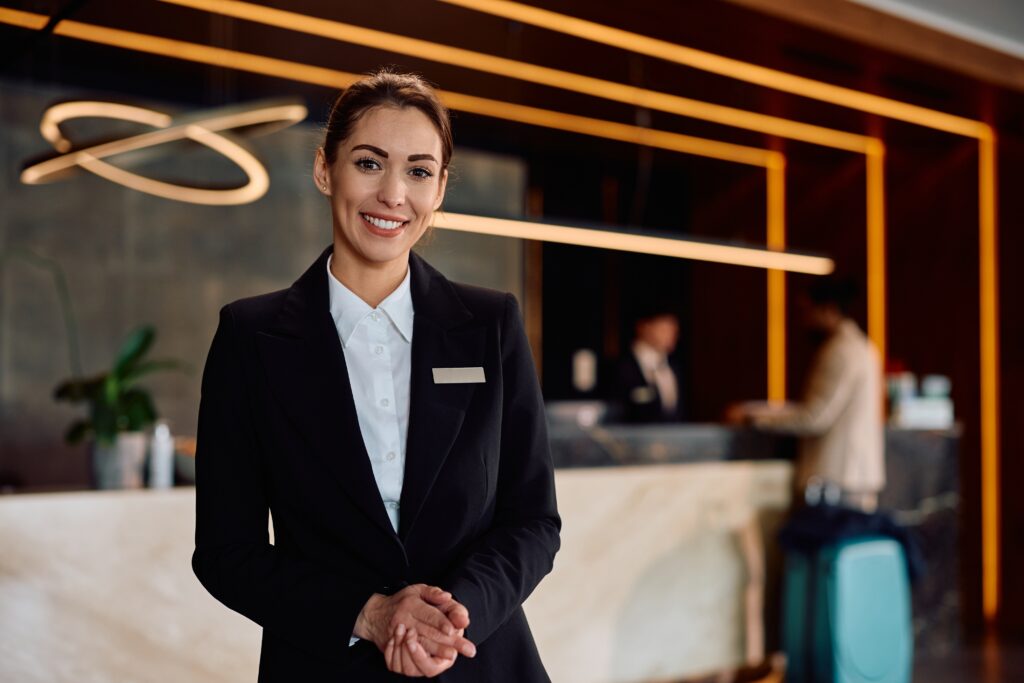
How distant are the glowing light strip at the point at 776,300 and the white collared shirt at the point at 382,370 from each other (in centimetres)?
648

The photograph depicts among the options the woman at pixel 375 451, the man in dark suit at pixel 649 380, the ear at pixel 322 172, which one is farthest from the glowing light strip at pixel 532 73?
the woman at pixel 375 451

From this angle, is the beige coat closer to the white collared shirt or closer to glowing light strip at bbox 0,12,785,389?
glowing light strip at bbox 0,12,785,389

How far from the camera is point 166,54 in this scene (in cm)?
572

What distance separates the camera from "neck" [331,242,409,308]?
126 centimetres

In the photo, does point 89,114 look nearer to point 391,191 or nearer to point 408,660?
point 391,191

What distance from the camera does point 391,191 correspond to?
1202mm

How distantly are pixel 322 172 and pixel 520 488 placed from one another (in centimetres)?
45

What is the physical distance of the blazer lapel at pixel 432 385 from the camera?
1.18 m

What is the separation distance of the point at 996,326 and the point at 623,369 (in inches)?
89.4

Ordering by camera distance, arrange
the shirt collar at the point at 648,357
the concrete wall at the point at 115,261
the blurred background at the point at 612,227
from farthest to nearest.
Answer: the shirt collar at the point at 648,357, the concrete wall at the point at 115,261, the blurred background at the point at 612,227

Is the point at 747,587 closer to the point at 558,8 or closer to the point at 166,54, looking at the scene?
the point at 558,8

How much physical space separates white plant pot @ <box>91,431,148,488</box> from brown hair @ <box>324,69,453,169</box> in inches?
96.3

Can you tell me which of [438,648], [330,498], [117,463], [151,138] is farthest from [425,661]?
[151,138]

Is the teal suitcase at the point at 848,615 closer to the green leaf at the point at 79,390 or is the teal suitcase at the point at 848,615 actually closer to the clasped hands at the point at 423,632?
the green leaf at the point at 79,390
